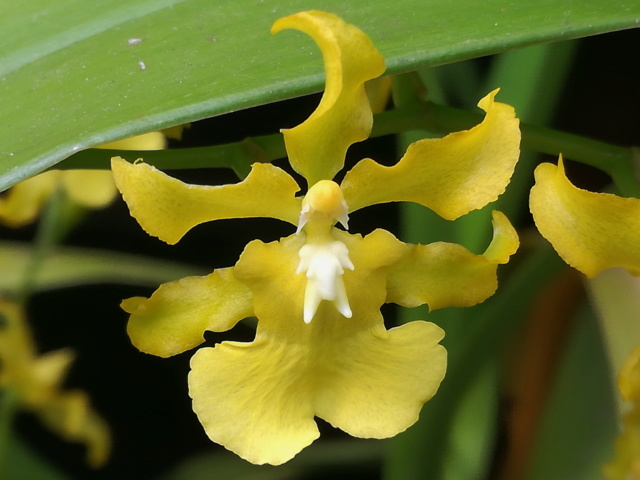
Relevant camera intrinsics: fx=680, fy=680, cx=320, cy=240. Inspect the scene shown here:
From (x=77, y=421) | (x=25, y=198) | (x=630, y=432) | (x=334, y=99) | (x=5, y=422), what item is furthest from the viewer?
(x=77, y=421)

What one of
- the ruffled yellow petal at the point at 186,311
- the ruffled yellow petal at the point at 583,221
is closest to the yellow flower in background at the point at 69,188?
the ruffled yellow petal at the point at 186,311

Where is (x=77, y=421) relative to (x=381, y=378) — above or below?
below

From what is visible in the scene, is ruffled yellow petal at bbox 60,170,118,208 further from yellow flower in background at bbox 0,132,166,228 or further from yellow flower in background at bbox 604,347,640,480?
yellow flower in background at bbox 604,347,640,480

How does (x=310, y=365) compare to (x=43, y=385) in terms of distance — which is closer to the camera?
(x=310, y=365)

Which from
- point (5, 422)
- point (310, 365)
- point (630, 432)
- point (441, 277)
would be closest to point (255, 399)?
point (310, 365)

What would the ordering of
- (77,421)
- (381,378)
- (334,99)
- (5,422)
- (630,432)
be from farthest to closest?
1. (77,421)
2. (5,422)
3. (630,432)
4. (381,378)
5. (334,99)

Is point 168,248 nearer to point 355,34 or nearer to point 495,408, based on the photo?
point 495,408

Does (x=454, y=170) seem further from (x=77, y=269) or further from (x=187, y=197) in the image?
(x=77, y=269)
